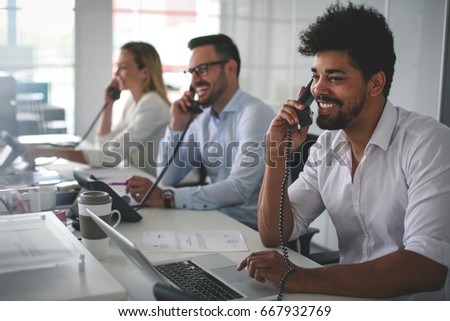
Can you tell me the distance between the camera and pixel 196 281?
1.32m

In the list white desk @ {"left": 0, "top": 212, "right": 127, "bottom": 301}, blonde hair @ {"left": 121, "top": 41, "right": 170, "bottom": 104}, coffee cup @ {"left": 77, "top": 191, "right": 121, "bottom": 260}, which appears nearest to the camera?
white desk @ {"left": 0, "top": 212, "right": 127, "bottom": 301}

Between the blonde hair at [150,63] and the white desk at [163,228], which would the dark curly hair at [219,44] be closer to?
the blonde hair at [150,63]

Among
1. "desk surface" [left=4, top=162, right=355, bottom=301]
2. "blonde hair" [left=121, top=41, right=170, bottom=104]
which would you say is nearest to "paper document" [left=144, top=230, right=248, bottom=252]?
"desk surface" [left=4, top=162, right=355, bottom=301]

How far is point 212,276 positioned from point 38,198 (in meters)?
0.69

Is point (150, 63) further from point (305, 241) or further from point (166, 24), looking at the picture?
point (305, 241)

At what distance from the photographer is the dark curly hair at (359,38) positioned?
1596 mm

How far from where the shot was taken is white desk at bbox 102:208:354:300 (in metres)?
1.26

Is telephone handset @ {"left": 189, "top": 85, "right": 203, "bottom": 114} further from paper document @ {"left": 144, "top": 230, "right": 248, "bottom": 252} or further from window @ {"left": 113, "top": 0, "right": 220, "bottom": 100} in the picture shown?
window @ {"left": 113, "top": 0, "right": 220, "bottom": 100}

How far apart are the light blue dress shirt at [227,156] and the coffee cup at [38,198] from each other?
1.55 ft

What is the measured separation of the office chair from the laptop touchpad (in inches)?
13.7

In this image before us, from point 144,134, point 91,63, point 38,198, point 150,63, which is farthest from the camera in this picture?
point 91,63

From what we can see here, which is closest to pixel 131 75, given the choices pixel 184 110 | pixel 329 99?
pixel 184 110

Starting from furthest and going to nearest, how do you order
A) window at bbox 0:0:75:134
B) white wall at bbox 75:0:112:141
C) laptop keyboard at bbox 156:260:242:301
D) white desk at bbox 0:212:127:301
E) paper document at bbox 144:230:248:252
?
white wall at bbox 75:0:112:141 → window at bbox 0:0:75:134 → paper document at bbox 144:230:248:252 → laptop keyboard at bbox 156:260:242:301 → white desk at bbox 0:212:127:301
